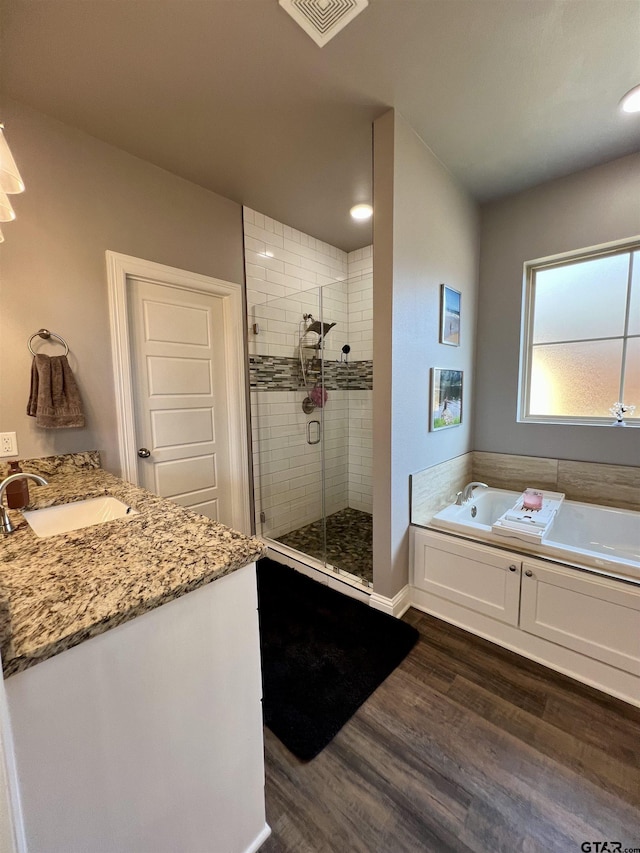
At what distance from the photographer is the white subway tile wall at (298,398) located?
288 cm

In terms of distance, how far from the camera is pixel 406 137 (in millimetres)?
1870

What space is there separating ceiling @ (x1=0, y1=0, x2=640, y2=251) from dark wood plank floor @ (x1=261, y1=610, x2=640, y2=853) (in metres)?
2.83

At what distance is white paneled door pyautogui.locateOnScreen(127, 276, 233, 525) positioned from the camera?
2.24m

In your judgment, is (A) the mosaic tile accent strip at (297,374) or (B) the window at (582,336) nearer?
(B) the window at (582,336)

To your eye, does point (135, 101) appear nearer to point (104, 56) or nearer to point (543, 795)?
point (104, 56)

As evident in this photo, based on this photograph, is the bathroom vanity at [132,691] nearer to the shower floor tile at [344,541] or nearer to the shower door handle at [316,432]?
the shower floor tile at [344,541]

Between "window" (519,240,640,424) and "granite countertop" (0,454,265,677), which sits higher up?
"window" (519,240,640,424)

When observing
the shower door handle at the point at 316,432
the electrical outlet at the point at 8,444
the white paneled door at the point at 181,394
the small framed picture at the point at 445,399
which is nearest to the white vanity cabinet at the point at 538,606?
the small framed picture at the point at 445,399

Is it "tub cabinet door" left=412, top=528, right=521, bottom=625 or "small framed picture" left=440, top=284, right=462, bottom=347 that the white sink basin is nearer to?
"tub cabinet door" left=412, top=528, right=521, bottom=625

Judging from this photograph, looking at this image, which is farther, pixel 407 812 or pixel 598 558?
pixel 598 558

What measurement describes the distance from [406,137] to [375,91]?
0.30 m

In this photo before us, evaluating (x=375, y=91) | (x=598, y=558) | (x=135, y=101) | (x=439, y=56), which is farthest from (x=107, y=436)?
(x=598, y=558)

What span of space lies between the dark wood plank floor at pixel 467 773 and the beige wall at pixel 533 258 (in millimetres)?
1555

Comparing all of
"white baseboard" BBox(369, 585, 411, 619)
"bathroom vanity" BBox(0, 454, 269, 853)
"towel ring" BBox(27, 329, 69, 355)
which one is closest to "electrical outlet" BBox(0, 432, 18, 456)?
"towel ring" BBox(27, 329, 69, 355)
